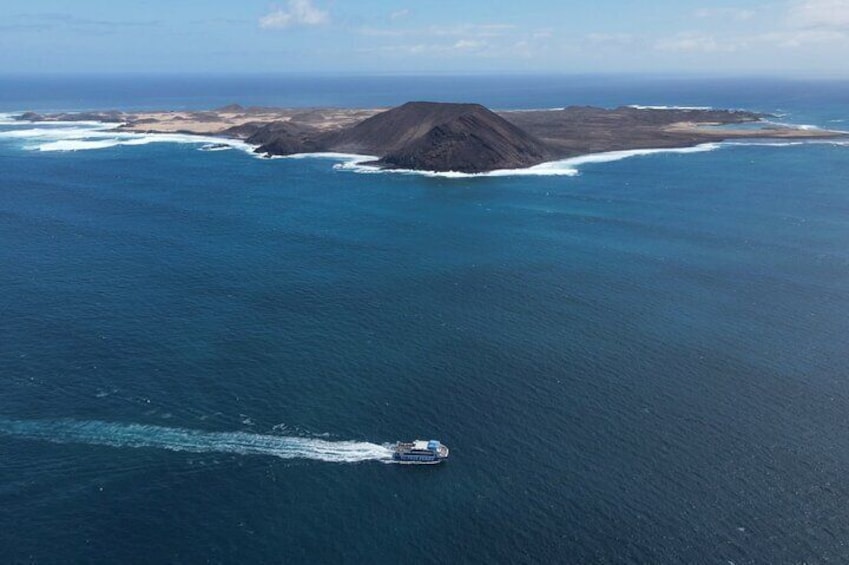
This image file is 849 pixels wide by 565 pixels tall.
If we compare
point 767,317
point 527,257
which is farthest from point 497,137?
point 767,317

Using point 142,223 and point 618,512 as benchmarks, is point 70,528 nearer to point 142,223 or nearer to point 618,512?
point 618,512

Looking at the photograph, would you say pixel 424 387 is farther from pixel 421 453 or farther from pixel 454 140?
pixel 454 140

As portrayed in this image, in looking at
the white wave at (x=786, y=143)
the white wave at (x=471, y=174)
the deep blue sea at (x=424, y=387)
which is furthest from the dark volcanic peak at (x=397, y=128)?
the white wave at (x=786, y=143)

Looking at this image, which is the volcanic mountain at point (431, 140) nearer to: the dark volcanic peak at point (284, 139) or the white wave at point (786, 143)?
the dark volcanic peak at point (284, 139)

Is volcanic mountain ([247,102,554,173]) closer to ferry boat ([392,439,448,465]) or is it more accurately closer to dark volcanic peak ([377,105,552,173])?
dark volcanic peak ([377,105,552,173])

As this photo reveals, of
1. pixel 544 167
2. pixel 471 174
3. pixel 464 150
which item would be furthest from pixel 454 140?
pixel 544 167

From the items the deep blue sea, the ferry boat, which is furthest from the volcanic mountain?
the ferry boat
